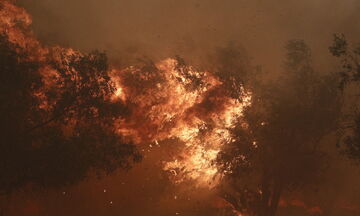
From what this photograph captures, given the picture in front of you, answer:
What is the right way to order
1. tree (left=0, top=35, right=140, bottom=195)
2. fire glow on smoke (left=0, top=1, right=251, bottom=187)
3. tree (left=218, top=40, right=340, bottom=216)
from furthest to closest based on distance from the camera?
fire glow on smoke (left=0, top=1, right=251, bottom=187)
tree (left=218, top=40, right=340, bottom=216)
tree (left=0, top=35, right=140, bottom=195)

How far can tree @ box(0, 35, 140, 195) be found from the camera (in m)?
16.8

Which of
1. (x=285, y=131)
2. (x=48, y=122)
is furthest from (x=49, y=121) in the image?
(x=285, y=131)

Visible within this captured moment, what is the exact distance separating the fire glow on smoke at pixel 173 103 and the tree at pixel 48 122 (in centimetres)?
1037

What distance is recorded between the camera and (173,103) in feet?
107

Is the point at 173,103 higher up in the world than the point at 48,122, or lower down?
higher up

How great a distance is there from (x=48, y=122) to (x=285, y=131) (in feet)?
47.3

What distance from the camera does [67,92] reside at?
60.1 ft

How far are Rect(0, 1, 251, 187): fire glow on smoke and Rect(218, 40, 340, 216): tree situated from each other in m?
1.87

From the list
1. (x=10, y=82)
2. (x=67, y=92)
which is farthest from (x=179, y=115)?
(x=10, y=82)

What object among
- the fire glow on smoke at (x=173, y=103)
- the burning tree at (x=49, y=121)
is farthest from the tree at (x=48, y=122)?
the fire glow on smoke at (x=173, y=103)

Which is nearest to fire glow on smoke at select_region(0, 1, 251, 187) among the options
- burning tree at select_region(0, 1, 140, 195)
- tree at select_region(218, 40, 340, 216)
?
tree at select_region(218, 40, 340, 216)

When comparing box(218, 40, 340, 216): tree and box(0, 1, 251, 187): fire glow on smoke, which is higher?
box(0, 1, 251, 187): fire glow on smoke

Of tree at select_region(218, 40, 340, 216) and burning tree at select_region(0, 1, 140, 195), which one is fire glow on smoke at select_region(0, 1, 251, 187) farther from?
burning tree at select_region(0, 1, 140, 195)

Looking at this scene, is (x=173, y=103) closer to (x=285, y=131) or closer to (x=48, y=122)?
(x=285, y=131)
